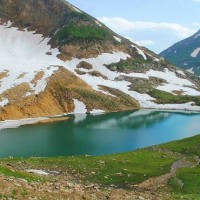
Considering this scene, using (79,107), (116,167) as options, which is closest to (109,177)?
(116,167)

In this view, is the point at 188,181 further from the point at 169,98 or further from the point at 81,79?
the point at 169,98

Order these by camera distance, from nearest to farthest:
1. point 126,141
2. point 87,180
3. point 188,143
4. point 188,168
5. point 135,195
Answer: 1. point 135,195
2. point 87,180
3. point 188,168
4. point 188,143
5. point 126,141

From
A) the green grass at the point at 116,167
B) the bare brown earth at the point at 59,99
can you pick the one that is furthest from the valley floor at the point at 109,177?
the bare brown earth at the point at 59,99

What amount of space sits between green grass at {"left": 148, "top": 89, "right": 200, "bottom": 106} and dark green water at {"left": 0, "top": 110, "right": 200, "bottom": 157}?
17586mm

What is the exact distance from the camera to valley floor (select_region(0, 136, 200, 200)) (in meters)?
29.3

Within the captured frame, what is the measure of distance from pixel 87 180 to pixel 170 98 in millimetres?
123851

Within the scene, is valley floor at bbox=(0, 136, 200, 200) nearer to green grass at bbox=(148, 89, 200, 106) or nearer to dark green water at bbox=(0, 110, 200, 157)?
dark green water at bbox=(0, 110, 200, 157)

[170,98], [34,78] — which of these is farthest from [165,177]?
[170,98]

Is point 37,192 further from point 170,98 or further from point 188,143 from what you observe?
point 170,98

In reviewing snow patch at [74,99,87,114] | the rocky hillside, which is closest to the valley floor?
the rocky hillside

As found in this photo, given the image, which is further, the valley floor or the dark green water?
the dark green water

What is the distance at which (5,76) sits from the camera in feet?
475

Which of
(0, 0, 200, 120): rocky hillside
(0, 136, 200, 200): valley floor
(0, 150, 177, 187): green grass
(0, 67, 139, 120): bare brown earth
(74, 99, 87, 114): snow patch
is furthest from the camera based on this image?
(74, 99, 87, 114): snow patch

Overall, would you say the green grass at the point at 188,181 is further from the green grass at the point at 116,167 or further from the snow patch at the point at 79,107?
the snow patch at the point at 79,107
